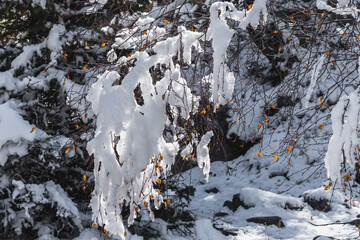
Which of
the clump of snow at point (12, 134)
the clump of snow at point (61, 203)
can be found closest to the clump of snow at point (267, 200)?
the clump of snow at point (61, 203)

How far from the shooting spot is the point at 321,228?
517cm

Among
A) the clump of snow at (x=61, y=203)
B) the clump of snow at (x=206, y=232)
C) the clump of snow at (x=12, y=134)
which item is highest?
the clump of snow at (x=12, y=134)

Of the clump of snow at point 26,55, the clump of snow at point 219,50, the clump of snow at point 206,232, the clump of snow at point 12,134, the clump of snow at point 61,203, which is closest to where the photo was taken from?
the clump of snow at point 219,50

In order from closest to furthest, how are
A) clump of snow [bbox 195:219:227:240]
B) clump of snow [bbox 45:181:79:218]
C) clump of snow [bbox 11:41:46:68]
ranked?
clump of snow [bbox 45:181:79:218] → clump of snow [bbox 11:41:46:68] → clump of snow [bbox 195:219:227:240]

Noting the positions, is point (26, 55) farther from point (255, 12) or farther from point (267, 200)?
point (267, 200)

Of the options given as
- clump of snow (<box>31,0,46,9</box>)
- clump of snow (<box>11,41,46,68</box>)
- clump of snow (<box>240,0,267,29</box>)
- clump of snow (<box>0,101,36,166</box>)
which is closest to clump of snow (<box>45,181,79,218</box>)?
clump of snow (<box>0,101,36,166</box>)

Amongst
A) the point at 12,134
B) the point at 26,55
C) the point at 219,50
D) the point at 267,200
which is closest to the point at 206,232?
the point at 267,200

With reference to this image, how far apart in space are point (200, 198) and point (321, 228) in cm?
237

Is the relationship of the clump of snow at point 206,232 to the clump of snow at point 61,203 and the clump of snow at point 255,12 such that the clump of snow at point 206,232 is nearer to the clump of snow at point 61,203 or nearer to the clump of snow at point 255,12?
the clump of snow at point 61,203

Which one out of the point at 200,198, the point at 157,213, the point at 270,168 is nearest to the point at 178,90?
the point at 157,213

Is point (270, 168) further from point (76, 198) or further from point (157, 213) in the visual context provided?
point (76, 198)

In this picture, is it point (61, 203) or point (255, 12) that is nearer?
point (255, 12)

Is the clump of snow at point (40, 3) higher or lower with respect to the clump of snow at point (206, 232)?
higher

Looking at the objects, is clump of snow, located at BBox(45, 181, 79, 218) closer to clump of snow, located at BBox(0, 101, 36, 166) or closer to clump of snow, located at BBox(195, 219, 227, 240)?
clump of snow, located at BBox(0, 101, 36, 166)
